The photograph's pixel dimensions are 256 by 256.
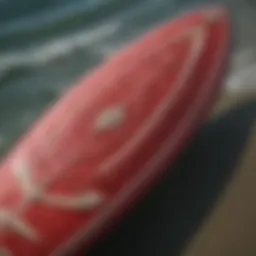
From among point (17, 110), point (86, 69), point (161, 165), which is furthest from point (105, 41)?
point (161, 165)

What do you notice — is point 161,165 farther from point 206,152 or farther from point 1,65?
point 1,65

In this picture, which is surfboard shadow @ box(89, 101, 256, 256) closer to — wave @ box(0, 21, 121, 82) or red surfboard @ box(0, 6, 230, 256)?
red surfboard @ box(0, 6, 230, 256)

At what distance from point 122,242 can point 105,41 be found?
0.38 m

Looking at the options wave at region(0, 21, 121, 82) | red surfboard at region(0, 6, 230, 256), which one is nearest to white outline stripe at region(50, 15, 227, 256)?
red surfboard at region(0, 6, 230, 256)

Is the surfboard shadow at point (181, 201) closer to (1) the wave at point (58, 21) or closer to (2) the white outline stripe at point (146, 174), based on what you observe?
(2) the white outline stripe at point (146, 174)

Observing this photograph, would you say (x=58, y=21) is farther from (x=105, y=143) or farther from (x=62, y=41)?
(x=105, y=143)

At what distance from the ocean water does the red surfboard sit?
0.40ft

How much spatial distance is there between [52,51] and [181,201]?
1.21 ft

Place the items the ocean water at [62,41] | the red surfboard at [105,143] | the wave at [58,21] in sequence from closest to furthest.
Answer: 1. the red surfboard at [105,143]
2. the ocean water at [62,41]
3. the wave at [58,21]

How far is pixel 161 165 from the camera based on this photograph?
68 centimetres

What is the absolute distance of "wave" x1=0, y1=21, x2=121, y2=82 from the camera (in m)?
0.91

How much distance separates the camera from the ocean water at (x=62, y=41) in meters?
0.85

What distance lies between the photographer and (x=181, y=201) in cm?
70

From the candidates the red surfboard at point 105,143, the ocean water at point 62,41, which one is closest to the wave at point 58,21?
the ocean water at point 62,41
